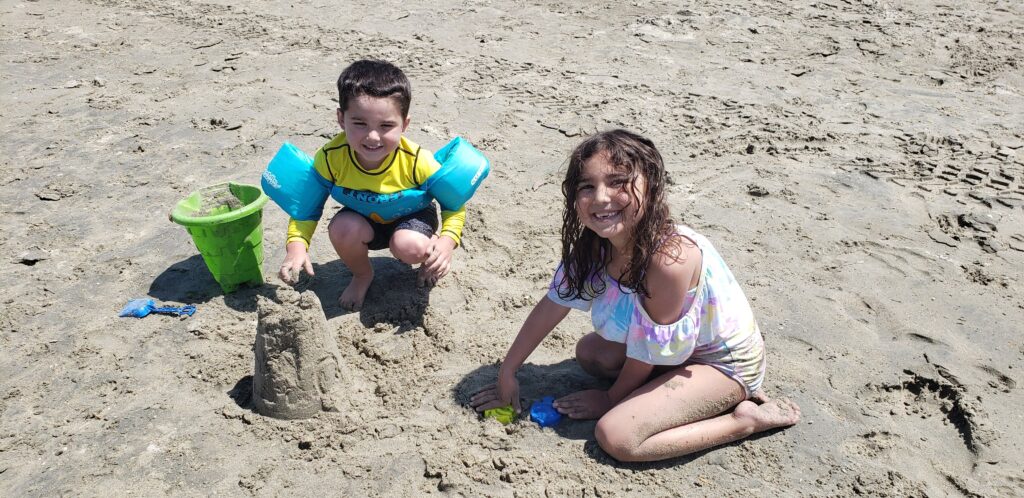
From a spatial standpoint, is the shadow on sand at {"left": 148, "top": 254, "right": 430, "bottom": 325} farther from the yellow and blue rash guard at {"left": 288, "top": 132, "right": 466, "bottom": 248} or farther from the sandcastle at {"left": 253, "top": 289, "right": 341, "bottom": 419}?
the sandcastle at {"left": 253, "top": 289, "right": 341, "bottom": 419}

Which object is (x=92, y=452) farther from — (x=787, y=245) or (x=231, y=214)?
(x=787, y=245)

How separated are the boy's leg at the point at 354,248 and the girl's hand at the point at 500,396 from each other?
2.95 feet

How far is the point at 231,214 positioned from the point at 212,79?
3135 millimetres

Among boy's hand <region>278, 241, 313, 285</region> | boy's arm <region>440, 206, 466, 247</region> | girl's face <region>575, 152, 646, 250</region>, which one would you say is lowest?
boy's hand <region>278, 241, 313, 285</region>

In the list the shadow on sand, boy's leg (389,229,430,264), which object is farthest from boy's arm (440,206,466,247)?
the shadow on sand

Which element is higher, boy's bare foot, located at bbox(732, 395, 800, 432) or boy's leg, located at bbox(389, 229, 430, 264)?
boy's leg, located at bbox(389, 229, 430, 264)

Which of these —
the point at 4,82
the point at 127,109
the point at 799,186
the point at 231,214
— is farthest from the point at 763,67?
the point at 4,82

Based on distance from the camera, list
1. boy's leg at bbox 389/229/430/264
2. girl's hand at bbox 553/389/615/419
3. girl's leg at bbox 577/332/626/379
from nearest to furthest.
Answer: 1. girl's hand at bbox 553/389/615/419
2. girl's leg at bbox 577/332/626/379
3. boy's leg at bbox 389/229/430/264

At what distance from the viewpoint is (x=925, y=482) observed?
2.52 meters

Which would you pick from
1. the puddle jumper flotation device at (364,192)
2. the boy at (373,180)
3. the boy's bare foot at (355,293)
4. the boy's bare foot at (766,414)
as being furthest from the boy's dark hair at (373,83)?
the boy's bare foot at (766,414)

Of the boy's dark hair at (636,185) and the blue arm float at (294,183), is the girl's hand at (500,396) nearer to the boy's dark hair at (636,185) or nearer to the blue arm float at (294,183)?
the boy's dark hair at (636,185)

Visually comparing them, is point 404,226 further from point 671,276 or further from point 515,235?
point 671,276

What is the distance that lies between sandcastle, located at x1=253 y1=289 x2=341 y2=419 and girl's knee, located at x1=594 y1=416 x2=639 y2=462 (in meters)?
0.99

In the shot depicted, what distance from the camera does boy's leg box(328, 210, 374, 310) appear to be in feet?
11.3
